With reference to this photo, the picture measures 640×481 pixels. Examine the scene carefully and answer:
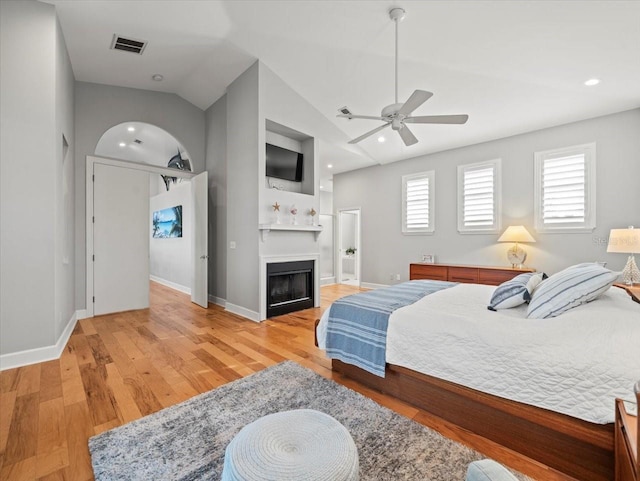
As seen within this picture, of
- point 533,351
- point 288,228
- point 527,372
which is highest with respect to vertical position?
point 288,228

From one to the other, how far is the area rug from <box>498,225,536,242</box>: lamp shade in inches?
150

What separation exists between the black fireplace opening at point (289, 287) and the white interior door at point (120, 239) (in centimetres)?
222

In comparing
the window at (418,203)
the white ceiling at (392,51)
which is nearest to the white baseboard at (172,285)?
the white ceiling at (392,51)

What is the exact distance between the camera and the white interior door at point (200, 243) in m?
4.97

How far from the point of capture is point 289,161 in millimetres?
4992

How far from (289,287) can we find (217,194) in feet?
7.01

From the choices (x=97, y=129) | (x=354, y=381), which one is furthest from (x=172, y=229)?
(x=354, y=381)

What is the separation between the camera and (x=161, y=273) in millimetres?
7402

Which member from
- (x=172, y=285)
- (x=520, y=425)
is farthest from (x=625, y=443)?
(x=172, y=285)

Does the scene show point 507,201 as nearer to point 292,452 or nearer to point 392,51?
point 392,51

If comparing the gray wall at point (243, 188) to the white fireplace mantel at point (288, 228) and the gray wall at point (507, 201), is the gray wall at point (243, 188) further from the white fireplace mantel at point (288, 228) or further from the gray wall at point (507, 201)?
Answer: the gray wall at point (507, 201)

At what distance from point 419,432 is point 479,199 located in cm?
452

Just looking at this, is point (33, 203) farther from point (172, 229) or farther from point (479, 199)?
point (479, 199)

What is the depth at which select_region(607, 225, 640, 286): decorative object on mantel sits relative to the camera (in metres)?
3.18
